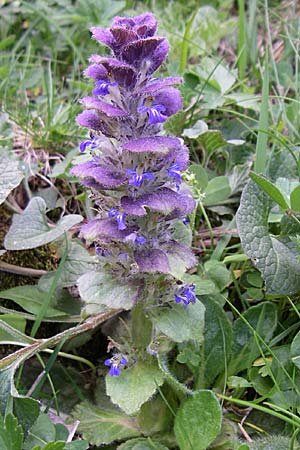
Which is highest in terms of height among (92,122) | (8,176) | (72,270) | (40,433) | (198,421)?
(92,122)

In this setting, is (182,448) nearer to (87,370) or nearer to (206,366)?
(206,366)

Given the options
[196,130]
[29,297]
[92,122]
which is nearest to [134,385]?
[29,297]

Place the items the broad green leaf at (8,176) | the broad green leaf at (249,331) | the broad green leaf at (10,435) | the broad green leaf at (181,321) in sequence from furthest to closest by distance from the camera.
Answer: the broad green leaf at (8,176), the broad green leaf at (249,331), the broad green leaf at (181,321), the broad green leaf at (10,435)

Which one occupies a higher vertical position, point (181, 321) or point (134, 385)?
point (181, 321)

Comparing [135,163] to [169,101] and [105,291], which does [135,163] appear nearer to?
[169,101]

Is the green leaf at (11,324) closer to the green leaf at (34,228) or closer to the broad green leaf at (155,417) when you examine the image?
the green leaf at (34,228)

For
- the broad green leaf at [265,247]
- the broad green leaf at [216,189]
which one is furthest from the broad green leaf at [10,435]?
the broad green leaf at [216,189]
